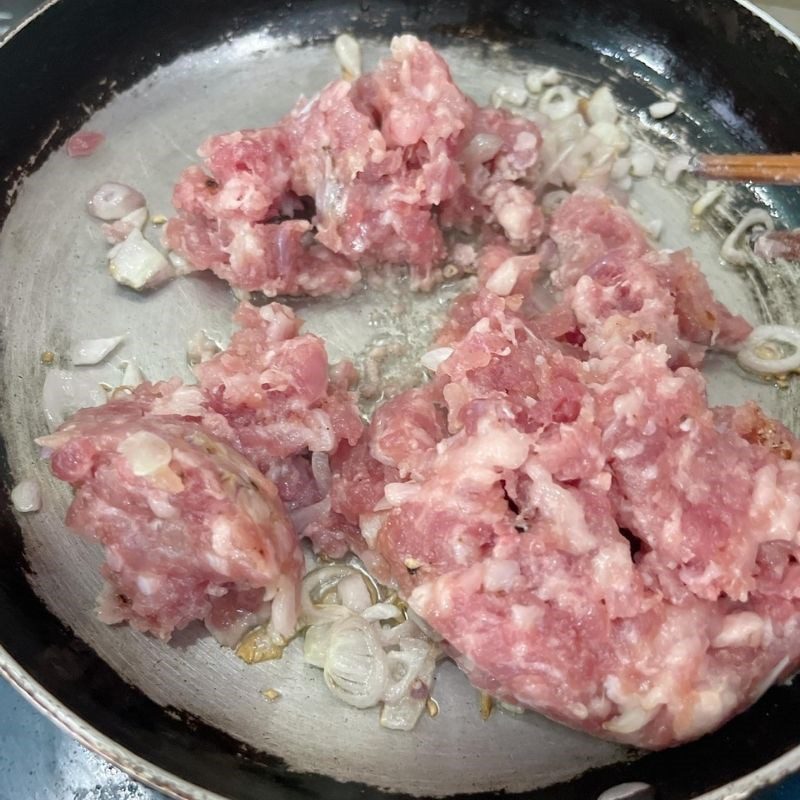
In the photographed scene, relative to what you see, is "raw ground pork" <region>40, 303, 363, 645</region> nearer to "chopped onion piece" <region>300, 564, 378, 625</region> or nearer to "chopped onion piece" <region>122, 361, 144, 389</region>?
"chopped onion piece" <region>300, 564, 378, 625</region>

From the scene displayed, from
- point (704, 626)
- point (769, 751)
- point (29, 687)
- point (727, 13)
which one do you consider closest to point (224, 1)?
point (727, 13)

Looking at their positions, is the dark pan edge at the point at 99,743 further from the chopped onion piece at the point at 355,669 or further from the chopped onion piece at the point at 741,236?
the chopped onion piece at the point at 741,236

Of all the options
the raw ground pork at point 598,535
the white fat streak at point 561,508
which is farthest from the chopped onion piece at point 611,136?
the white fat streak at point 561,508

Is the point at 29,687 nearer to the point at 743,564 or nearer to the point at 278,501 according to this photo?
the point at 278,501

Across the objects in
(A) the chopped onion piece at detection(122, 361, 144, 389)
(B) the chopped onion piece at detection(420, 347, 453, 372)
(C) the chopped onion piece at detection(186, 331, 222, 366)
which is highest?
(B) the chopped onion piece at detection(420, 347, 453, 372)

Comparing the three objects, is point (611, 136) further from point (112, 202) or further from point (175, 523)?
point (175, 523)

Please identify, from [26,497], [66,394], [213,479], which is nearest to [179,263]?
[66,394]

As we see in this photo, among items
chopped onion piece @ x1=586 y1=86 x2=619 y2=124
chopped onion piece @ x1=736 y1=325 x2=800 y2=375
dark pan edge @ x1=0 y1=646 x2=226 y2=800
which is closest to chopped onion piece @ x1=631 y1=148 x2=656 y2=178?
chopped onion piece @ x1=586 y1=86 x2=619 y2=124
